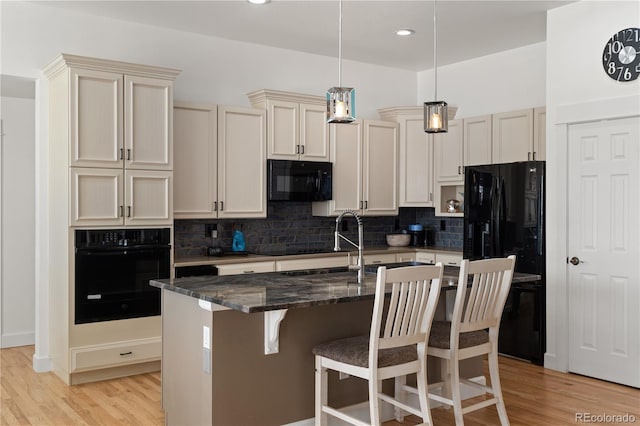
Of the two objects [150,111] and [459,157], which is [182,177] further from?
[459,157]

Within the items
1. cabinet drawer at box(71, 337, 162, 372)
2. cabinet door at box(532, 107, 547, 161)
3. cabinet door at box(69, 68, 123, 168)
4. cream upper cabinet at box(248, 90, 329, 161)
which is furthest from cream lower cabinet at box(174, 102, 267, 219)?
cabinet door at box(532, 107, 547, 161)

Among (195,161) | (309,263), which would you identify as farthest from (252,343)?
(309,263)

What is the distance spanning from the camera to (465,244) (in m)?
5.53

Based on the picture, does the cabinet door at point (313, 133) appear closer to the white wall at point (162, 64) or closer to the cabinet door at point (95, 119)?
the white wall at point (162, 64)

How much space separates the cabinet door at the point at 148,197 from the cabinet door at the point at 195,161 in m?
0.28

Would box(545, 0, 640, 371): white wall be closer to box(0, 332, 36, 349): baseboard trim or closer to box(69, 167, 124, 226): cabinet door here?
box(69, 167, 124, 226): cabinet door

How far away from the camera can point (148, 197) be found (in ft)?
15.3

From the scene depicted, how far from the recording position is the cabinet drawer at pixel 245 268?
5.07m

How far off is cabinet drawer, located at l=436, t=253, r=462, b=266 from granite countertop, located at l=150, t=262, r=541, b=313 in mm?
2030

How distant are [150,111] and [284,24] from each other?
55.1 inches

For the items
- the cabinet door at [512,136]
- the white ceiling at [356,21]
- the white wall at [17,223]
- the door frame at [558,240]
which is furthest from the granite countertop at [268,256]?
the white ceiling at [356,21]

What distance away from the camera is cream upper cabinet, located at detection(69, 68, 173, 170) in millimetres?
4387

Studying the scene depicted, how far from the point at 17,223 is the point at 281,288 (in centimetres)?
364

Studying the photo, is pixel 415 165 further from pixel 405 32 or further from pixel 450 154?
pixel 405 32
